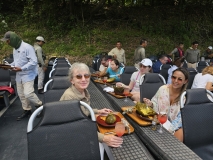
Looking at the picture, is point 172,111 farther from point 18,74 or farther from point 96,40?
point 96,40

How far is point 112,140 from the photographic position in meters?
Answer: 1.45

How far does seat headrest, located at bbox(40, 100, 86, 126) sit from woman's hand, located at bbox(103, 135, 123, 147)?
30cm

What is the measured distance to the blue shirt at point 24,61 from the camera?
3.18 m

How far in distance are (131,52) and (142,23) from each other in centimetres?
285

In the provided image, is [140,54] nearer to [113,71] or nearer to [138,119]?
[113,71]

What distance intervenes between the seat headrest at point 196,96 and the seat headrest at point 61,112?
3.70 feet

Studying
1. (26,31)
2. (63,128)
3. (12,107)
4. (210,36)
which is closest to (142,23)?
(210,36)

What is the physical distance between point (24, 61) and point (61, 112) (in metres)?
2.38

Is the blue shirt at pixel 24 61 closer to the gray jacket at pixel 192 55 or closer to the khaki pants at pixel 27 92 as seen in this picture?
the khaki pants at pixel 27 92

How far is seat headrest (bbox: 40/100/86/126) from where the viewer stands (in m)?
→ 1.24

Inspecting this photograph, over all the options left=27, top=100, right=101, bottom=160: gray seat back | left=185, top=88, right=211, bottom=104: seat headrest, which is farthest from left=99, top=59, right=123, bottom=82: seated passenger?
left=27, top=100, right=101, bottom=160: gray seat back

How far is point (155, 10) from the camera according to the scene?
12.2m

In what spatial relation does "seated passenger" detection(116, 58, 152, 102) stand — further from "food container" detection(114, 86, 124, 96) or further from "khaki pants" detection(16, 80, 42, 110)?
"khaki pants" detection(16, 80, 42, 110)

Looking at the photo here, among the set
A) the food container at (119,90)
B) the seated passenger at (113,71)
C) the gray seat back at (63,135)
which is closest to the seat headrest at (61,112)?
the gray seat back at (63,135)
